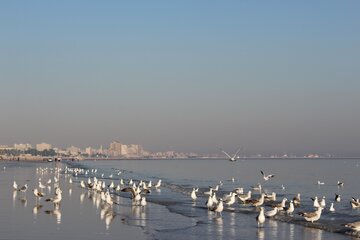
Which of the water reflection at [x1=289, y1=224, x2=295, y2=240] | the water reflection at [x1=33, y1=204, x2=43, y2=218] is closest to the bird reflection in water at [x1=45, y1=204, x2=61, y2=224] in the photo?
the water reflection at [x1=33, y1=204, x2=43, y2=218]

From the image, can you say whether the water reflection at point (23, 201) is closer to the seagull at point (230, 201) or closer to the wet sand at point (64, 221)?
the wet sand at point (64, 221)

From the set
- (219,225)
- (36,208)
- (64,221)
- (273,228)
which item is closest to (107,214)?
(64,221)

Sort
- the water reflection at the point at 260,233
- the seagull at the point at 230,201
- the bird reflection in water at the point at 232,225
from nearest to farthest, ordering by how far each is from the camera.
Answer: the water reflection at the point at 260,233 → the bird reflection in water at the point at 232,225 → the seagull at the point at 230,201

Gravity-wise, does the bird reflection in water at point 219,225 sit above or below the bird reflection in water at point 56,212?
below

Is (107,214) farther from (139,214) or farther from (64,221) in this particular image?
(64,221)

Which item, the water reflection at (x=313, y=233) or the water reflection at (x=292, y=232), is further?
the water reflection at (x=313, y=233)

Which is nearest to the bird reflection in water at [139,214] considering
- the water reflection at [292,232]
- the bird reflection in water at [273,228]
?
the bird reflection in water at [273,228]

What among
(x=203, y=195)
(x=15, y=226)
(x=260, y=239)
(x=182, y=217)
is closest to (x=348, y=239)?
(x=260, y=239)

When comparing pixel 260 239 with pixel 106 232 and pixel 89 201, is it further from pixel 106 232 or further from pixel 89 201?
pixel 89 201

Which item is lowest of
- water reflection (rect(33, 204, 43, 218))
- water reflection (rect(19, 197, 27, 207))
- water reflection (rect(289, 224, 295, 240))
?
water reflection (rect(289, 224, 295, 240))

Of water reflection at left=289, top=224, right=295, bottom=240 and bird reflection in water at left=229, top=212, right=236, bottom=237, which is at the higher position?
bird reflection in water at left=229, top=212, right=236, bottom=237

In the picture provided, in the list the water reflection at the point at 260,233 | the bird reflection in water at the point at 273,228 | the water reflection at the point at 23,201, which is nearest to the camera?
the water reflection at the point at 260,233

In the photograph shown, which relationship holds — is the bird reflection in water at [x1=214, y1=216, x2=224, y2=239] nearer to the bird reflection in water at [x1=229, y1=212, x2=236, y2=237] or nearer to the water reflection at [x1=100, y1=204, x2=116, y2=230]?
the bird reflection in water at [x1=229, y1=212, x2=236, y2=237]

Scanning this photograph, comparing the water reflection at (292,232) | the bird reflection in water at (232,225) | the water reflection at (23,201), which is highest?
the water reflection at (23,201)
